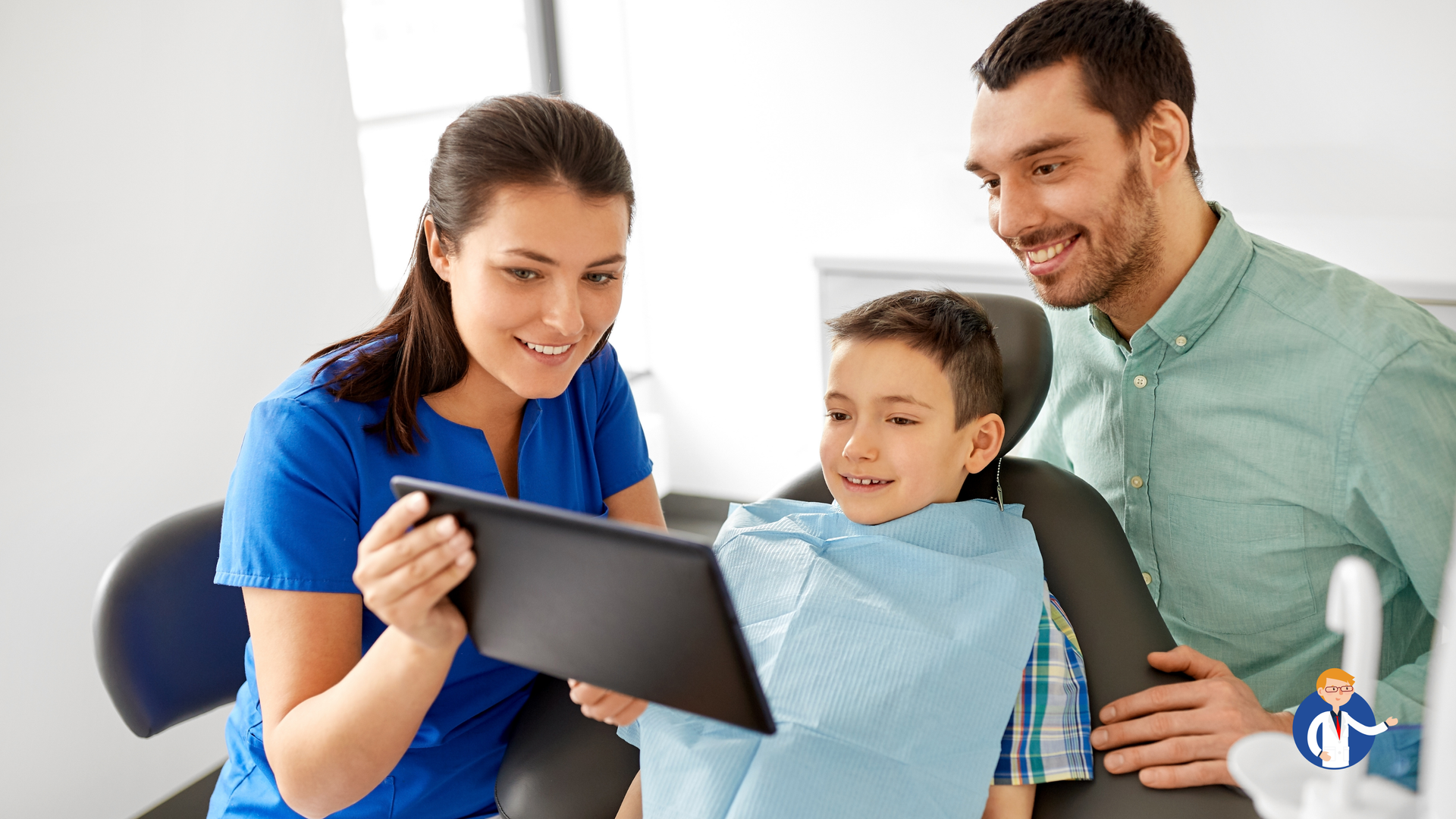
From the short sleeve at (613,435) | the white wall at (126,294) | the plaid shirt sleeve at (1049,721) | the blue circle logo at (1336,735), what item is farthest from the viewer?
the white wall at (126,294)

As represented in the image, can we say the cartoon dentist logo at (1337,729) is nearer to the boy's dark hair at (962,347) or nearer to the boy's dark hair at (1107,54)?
the boy's dark hair at (962,347)

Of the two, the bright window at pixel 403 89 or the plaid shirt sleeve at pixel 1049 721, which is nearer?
the plaid shirt sleeve at pixel 1049 721

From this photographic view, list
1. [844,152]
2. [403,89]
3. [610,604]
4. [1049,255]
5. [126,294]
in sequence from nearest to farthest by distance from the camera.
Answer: [610,604] → [1049,255] → [126,294] → [403,89] → [844,152]

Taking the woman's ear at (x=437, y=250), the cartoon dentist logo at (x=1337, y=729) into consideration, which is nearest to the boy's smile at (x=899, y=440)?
the woman's ear at (x=437, y=250)

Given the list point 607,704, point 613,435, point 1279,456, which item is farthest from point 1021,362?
point 607,704

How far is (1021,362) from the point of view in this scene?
136 centimetres

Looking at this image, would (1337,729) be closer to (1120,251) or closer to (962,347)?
(962,347)

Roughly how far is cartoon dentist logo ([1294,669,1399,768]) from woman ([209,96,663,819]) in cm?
71

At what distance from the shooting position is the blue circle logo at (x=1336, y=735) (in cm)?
56

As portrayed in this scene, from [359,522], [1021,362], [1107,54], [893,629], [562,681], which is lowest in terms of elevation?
[562,681]

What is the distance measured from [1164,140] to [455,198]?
3.10 feet

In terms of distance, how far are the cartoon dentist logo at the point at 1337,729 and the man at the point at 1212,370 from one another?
808 mm

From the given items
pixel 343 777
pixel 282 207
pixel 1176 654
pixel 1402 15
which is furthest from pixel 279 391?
pixel 1402 15

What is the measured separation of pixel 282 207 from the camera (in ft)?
8.10
